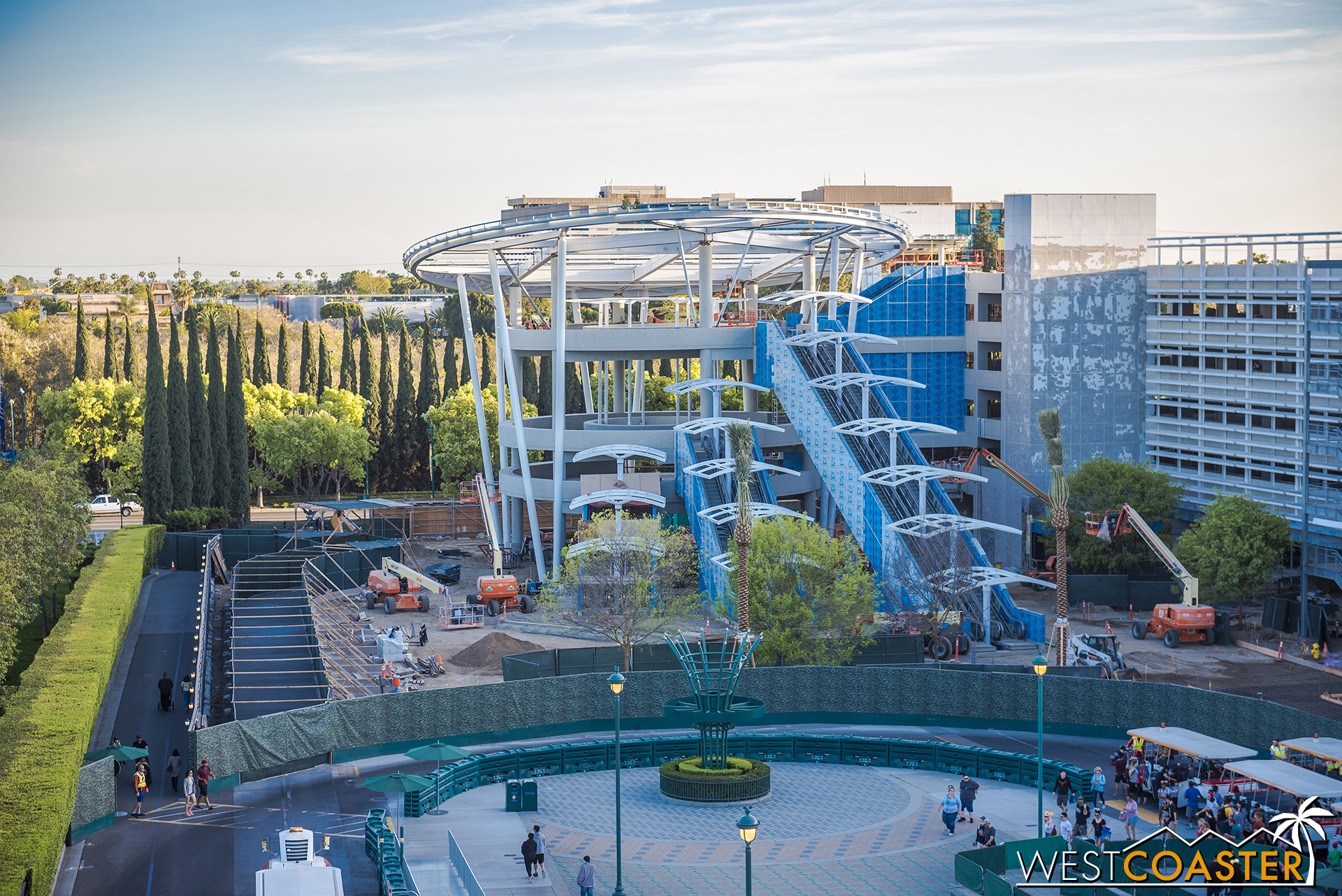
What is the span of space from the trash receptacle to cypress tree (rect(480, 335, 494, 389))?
88.6m

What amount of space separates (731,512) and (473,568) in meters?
21.6

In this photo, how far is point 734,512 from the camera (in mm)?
62375

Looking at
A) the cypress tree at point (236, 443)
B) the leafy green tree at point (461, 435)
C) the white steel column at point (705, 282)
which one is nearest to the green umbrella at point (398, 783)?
the white steel column at point (705, 282)

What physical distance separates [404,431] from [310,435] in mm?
11672

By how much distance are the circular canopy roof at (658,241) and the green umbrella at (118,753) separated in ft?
115

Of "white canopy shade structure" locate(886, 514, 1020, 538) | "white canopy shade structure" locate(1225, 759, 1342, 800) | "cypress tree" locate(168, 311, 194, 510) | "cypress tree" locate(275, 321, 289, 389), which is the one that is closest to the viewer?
"white canopy shade structure" locate(1225, 759, 1342, 800)

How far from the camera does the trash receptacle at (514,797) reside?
127 ft

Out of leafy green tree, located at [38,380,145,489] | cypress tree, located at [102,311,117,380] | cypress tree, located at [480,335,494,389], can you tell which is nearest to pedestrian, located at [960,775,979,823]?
leafy green tree, located at [38,380,145,489]

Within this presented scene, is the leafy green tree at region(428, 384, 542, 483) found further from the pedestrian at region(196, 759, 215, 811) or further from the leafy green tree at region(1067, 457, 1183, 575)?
the pedestrian at region(196, 759, 215, 811)

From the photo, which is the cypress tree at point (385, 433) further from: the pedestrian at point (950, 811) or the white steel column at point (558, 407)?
the pedestrian at point (950, 811)

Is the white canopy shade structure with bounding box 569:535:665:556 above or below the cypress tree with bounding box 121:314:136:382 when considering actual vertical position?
below

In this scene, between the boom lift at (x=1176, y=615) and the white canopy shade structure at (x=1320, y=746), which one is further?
the boom lift at (x=1176, y=615)

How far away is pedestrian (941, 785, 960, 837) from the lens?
3616 centimetres

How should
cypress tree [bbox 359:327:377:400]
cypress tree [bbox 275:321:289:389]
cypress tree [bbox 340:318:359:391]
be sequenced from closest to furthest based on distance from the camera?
cypress tree [bbox 359:327:377:400] < cypress tree [bbox 340:318:359:391] < cypress tree [bbox 275:321:289:389]
